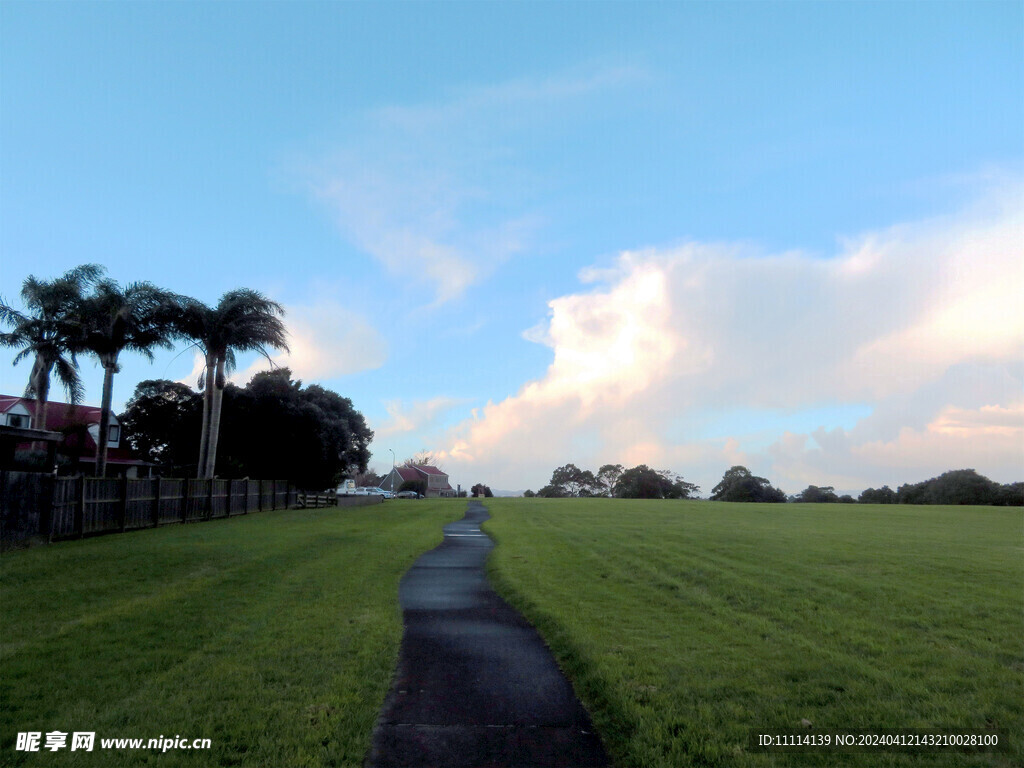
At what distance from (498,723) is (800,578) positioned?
9.05m

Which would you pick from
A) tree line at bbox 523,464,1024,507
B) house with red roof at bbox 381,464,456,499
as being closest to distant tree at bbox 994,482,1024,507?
tree line at bbox 523,464,1024,507

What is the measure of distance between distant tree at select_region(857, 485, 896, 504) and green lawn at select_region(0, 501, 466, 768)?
256 ft

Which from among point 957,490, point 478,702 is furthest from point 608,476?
point 478,702

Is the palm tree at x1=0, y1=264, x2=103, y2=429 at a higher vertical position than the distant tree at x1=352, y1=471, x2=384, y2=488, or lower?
higher

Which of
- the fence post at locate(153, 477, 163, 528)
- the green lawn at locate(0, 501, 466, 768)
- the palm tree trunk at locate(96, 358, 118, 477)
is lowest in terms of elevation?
the green lawn at locate(0, 501, 466, 768)

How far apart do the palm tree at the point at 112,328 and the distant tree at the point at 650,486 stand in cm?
8282

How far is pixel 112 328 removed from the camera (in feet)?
103

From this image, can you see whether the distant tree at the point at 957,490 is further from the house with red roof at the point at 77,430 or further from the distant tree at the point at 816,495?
the house with red roof at the point at 77,430

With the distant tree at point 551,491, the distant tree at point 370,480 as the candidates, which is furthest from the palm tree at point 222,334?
the distant tree at point 370,480

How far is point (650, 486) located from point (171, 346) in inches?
3374

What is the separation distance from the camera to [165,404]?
57812 mm

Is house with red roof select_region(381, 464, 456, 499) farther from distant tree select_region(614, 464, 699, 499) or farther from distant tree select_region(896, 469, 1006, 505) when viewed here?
distant tree select_region(896, 469, 1006, 505)

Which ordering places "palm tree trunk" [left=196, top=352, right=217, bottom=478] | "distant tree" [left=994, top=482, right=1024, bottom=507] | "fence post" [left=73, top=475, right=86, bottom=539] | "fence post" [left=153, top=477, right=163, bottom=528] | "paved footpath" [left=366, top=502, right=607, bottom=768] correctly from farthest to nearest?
1. "distant tree" [left=994, top=482, right=1024, bottom=507]
2. "palm tree trunk" [left=196, top=352, right=217, bottom=478]
3. "fence post" [left=153, top=477, right=163, bottom=528]
4. "fence post" [left=73, top=475, right=86, bottom=539]
5. "paved footpath" [left=366, top=502, right=607, bottom=768]

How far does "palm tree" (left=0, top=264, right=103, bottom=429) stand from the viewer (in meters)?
33.0
